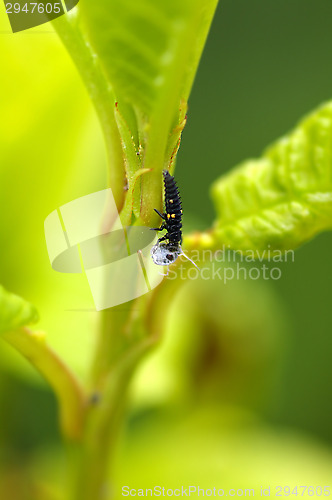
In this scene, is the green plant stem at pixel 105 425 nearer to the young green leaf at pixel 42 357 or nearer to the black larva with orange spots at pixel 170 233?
the young green leaf at pixel 42 357

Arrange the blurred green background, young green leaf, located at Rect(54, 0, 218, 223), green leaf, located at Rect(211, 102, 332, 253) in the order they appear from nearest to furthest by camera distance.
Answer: young green leaf, located at Rect(54, 0, 218, 223), green leaf, located at Rect(211, 102, 332, 253), the blurred green background

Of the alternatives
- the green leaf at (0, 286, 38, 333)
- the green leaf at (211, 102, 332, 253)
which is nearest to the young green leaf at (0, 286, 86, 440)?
the green leaf at (0, 286, 38, 333)

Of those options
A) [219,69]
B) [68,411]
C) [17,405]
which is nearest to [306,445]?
[17,405]

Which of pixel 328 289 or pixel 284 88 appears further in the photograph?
pixel 284 88

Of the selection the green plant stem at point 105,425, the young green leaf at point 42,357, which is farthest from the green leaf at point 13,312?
the green plant stem at point 105,425

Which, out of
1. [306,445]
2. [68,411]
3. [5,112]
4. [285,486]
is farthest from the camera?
[306,445]

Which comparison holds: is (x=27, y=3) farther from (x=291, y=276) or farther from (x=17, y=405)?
(x=291, y=276)

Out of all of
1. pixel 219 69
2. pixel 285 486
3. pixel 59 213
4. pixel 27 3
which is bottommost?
pixel 285 486

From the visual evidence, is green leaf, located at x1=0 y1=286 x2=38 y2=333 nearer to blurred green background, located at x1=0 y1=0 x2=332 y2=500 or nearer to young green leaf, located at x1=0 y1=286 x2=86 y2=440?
young green leaf, located at x1=0 y1=286 x2=86 y2=440
